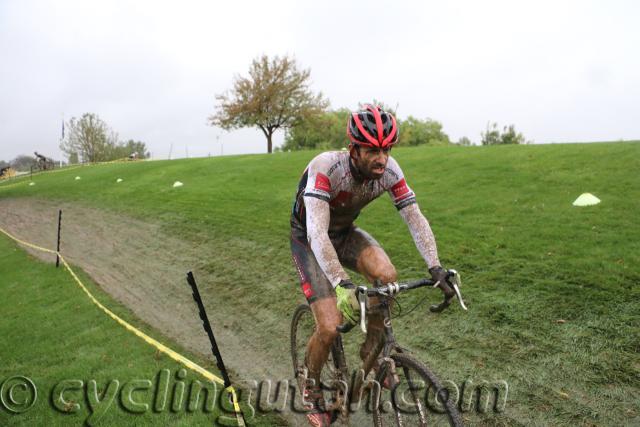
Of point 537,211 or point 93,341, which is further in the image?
point 537,211

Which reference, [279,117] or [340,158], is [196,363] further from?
[279,117]

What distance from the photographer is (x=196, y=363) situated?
7.86m

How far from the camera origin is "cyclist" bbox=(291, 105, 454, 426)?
14.8 feet

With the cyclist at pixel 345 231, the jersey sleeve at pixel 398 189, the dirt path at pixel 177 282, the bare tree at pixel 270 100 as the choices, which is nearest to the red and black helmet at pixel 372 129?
the cyclist at pixel 345 231

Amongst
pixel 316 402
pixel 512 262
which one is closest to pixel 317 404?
pixel 316 402

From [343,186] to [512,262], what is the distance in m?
6.30

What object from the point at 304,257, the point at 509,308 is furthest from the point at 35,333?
the point at 509,308

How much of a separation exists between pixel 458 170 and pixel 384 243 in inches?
389

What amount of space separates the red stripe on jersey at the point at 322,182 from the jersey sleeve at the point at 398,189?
2.28 feet

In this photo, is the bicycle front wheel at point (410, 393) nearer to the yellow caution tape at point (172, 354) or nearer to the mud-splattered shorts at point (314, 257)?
the mud-splattered shorts at point (314, 257)

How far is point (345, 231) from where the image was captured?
566 centimetres

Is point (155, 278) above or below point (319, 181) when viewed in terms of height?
below

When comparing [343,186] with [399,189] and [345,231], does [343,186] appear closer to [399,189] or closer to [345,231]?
[399,189]

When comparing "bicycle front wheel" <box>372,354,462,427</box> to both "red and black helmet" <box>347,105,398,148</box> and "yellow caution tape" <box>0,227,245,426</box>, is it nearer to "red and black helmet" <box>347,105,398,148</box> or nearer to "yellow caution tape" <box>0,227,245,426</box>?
"red and black helmet" <box>347,105,398,148</box>
